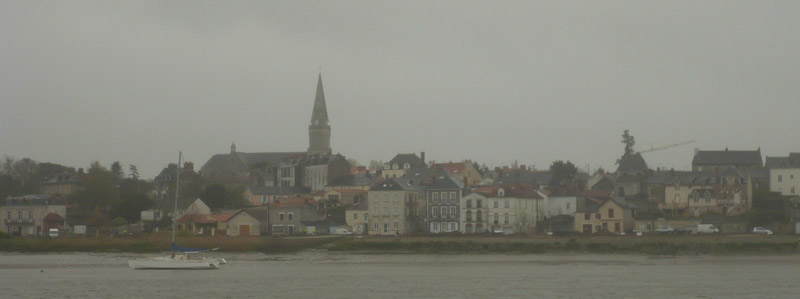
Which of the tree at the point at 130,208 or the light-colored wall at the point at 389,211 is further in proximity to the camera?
the tree at the point at 130,208

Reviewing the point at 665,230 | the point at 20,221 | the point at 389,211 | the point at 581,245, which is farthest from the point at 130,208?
the point at 665,230

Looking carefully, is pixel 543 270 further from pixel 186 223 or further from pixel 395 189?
pixel 186 223

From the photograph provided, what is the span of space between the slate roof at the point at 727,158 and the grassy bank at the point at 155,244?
4876 centimetres

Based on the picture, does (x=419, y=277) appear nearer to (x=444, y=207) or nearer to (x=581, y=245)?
(x=581, y=245)

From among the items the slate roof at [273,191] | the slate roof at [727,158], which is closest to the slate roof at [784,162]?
the slate roof at [727,158]

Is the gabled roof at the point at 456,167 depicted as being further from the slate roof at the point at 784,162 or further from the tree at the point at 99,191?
the slate roof at the point at 784,162

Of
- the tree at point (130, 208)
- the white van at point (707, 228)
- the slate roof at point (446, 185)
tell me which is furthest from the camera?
the tree at point (130, 208)

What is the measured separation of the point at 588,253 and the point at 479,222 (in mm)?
20409

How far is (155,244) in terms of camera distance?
94.1 m

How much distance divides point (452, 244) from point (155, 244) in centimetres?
2284

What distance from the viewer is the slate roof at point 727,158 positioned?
416 ft

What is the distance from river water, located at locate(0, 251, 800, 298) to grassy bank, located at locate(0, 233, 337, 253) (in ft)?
26.2

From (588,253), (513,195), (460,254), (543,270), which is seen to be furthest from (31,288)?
(513,195)

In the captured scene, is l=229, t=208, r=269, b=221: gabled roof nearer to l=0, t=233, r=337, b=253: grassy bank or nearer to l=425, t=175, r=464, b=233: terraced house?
l=0, t=233, r=337, b=253: grassy bank
